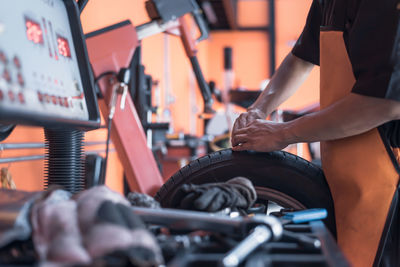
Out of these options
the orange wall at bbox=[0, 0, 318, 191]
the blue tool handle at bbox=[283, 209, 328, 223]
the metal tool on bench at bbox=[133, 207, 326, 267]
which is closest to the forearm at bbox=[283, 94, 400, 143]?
the blue tool handle at bbox=[283, 209, 328, 223]

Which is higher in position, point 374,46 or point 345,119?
point 374,46

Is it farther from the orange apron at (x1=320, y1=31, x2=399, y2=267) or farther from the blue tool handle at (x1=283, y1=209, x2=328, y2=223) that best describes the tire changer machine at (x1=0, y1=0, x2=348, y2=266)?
the orange apron at (x1=320, y1=31, x2=399, y2=267)

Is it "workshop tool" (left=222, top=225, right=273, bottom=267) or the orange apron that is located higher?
"workshop tool" (left=222, top=225, right=273, bottom=267)

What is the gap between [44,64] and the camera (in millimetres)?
653

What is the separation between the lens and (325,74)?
933 mm

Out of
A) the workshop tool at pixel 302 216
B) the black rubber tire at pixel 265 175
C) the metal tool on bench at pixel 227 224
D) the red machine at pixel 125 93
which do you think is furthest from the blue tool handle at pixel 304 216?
the red machine at pixel 125 93

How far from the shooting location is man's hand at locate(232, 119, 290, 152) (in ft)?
2.97

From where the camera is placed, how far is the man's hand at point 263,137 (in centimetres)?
90

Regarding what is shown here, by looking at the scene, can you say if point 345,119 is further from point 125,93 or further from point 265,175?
point 125,93

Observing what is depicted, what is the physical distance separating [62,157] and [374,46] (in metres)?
0.66

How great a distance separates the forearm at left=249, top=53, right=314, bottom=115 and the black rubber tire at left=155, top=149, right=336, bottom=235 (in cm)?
30

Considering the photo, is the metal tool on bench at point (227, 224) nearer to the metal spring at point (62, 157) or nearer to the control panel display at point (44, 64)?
the control panel display at point (44, 64)

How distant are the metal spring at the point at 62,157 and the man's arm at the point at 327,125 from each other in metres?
0.35

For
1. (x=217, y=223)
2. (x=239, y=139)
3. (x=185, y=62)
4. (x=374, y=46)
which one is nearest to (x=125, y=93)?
(x=239, y=139)
